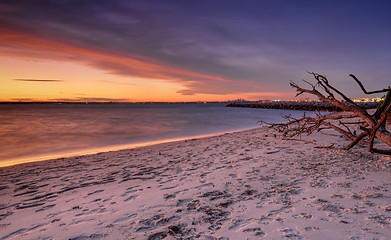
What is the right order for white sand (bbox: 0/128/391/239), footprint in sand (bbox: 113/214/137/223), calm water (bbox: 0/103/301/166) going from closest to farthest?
white sand (bbox: 0/128/391/239), footprint in sand (bbox: 113/214/137/223), calm water (bbox: 0/103/301/166)

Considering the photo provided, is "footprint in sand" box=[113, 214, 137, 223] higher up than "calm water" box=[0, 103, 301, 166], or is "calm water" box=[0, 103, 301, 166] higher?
"footprint in sand" box=[113, 214, 137, 223]

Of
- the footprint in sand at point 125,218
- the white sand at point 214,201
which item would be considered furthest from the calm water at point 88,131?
the footprint in sand at point 125,218

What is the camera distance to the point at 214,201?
10.5ft

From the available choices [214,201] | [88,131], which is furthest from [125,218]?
[88,131]

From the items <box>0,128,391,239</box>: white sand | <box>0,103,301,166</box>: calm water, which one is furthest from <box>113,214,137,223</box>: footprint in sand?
<box>0,103,301,166</box>: calm water

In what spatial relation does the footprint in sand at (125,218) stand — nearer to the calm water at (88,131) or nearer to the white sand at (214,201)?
the white sand at (214,201)

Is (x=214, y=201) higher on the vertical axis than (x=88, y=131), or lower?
higher

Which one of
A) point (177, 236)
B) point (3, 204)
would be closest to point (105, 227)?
point (177, 236)

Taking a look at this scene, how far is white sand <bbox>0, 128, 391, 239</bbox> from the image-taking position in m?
2.40

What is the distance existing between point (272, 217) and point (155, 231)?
4.93 feet

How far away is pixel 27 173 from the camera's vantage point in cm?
606

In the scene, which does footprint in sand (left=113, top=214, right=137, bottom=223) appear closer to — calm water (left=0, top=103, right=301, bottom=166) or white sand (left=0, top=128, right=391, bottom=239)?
white sand (left=0, top=128, right=391, bottom=239)

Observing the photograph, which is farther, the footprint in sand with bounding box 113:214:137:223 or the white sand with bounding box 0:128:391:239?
the footprint in sand with bounding box 113:214:137:223

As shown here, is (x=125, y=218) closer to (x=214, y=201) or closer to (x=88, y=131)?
(x=214, y=201)
